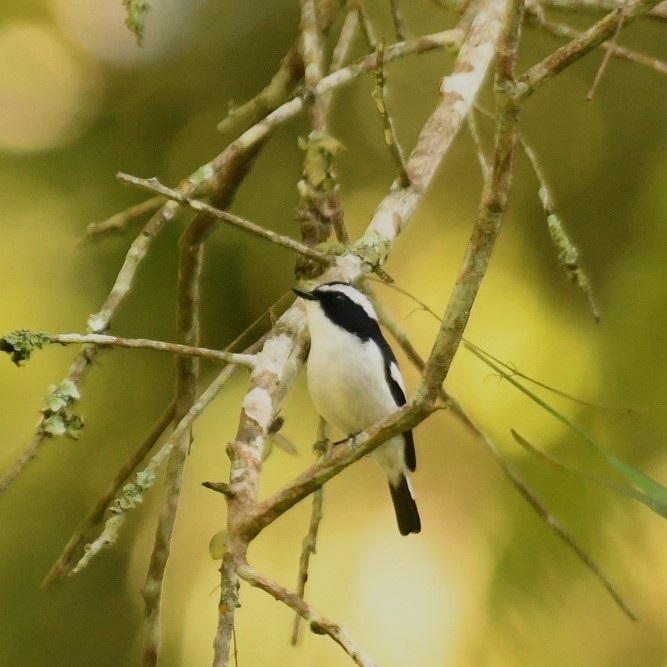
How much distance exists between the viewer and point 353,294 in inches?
66.1

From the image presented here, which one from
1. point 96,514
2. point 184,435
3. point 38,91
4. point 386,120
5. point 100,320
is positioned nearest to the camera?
point 100,320

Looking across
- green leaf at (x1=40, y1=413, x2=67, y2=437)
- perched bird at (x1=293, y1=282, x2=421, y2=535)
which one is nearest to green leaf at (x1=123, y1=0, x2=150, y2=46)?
green leaf at (x1=40, y1=413, x2=67, y2=437)

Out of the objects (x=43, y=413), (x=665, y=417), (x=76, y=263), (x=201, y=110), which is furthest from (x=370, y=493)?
(x=43, y=413)

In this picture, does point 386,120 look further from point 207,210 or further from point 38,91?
point 38,91

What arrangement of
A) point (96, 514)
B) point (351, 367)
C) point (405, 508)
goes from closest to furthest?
point (96, 514) < point (351, 367) < point (405, 508)

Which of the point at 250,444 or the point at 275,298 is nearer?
the point at 250,444

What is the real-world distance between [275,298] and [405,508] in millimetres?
741

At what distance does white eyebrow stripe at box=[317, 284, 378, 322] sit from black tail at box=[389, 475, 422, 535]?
44cm

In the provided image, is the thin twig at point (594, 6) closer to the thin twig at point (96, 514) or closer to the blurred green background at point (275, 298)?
the blurred green background at point (275, 298)

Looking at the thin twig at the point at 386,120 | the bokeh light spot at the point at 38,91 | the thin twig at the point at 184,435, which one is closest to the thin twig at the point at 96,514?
the thin twig at the point at 184,435

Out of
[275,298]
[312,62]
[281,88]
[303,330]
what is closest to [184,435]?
[303,330]

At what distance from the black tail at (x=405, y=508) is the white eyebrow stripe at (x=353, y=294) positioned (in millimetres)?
440

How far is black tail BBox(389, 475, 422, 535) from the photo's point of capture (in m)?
2.05

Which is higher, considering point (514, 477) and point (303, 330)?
point (303, 330)
